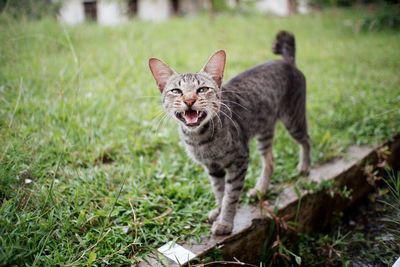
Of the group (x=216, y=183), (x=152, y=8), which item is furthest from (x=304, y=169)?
(x=152, y=8)

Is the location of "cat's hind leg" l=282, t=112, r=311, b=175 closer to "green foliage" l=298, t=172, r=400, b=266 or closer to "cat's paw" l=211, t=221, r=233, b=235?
"green foliage" l=298, t=172, r=400, b=266

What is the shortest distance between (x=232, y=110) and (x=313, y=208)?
1.15 meters

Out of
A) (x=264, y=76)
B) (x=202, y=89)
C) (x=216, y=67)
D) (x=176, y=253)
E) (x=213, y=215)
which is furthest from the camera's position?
(x=264, y=76)

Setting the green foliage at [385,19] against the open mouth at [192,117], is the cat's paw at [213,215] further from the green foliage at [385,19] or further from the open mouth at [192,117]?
the green foliage at [385,19]

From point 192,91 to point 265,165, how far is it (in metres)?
1.14

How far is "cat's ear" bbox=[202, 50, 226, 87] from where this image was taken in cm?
254

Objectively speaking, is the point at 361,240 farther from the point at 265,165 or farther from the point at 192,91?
the point at 192,91

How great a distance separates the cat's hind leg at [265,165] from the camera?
306 centimetres

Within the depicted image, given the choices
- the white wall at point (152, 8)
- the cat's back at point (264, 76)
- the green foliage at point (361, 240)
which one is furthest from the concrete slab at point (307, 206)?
the white wall at point (152, 8)

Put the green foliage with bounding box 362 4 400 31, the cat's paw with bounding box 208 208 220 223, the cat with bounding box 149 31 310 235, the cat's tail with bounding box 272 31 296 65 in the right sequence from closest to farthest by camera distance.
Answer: the cat with bounding box 149 31 310 235, the cat's paw with bounding box 208 208 220 223, the cat's tail with bounding box 272 31 296 65, the green foliage with bounding box 362 4 400 31

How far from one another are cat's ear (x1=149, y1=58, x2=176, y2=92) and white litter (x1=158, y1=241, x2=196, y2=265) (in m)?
1.09

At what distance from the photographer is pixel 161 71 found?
2.60 metres

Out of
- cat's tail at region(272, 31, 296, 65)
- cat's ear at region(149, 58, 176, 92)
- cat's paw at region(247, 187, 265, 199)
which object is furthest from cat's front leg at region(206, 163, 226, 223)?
cat's tail at region(272, 31, 296, 65)

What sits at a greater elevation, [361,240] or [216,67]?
[216,67]
